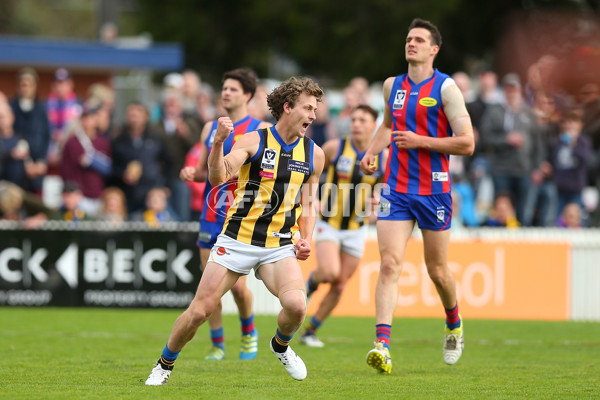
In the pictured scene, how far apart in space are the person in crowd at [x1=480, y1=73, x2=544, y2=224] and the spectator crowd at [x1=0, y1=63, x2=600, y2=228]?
0.02 m

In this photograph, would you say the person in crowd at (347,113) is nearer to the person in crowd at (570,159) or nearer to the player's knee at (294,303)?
the person in crowd at (570,159)

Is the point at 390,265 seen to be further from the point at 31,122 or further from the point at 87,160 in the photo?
the point at 31,122

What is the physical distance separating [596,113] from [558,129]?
4.15ft

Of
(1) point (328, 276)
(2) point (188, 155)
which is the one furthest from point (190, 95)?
(1) point (328, 276)

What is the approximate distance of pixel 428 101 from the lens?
349 inches

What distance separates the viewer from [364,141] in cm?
1144

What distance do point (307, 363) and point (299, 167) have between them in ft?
8.01

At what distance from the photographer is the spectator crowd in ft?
52.9

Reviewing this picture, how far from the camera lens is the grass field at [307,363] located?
7484 millimetres

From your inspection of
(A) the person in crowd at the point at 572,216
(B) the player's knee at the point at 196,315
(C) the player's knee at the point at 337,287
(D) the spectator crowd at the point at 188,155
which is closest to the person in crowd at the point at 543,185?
(D) the spectator crowd at the point at 188,155

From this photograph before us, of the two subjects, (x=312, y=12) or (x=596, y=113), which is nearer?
(x=596, y=113)

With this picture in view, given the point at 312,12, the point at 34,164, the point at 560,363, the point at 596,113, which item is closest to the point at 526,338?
the point at 560,363

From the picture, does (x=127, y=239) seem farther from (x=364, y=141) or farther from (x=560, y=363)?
(x=560, y=363)

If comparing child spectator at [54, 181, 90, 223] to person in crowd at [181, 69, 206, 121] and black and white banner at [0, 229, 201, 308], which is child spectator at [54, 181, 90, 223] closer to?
black and white banner at [0, 229, 201, 308]
